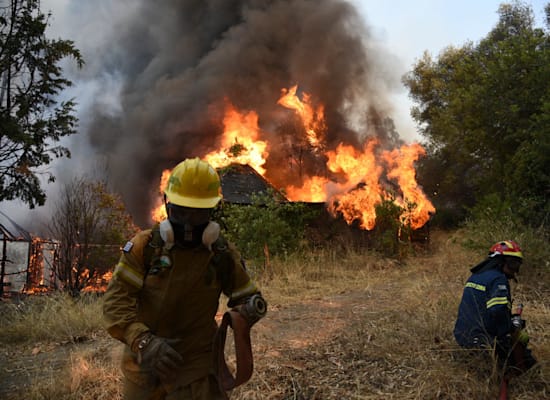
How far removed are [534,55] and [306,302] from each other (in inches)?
368

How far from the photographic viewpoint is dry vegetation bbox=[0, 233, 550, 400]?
12.5 feet

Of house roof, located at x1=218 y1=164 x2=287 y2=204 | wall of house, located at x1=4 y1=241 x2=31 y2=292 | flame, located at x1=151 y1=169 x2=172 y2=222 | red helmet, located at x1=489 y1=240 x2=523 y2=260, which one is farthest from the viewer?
wall of house, located at x1=4 y1=241 x2=31 y2=292

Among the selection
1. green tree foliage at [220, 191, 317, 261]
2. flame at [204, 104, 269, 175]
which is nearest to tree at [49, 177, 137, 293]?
green tree foliage at [220, 191, 317, 261]

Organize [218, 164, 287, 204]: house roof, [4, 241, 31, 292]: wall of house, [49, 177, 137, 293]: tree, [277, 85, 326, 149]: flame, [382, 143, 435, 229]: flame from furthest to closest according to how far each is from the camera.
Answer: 1. [277, 85, 326, 149]: flame
2. [4, 241, 31, 292]: wall of house
3. [382, 143, 435, 229]: flame
4. [218, 164, 287, 204]: house roof
5. [49, 177, 137, 293]: tree

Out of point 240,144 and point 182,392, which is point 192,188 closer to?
point 182,392

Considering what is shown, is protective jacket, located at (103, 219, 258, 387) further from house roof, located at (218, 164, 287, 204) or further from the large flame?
the large flame

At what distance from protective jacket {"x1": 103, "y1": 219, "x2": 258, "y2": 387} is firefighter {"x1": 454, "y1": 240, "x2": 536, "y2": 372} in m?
2.15

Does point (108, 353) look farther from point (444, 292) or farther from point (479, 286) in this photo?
point (444, 292)

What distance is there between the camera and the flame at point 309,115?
18719mm

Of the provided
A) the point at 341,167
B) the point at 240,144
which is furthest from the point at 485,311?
the point at 240,144

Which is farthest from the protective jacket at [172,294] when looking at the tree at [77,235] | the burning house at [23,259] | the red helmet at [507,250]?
the burning house at [23,259]

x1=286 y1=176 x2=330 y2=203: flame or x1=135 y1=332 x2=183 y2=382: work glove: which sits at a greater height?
x1=286 y1=176 x2=330 y2=203: flame

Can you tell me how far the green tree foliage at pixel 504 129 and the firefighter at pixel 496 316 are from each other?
6257 mm

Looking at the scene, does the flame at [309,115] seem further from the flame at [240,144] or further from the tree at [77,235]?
the tree at [77,235]
